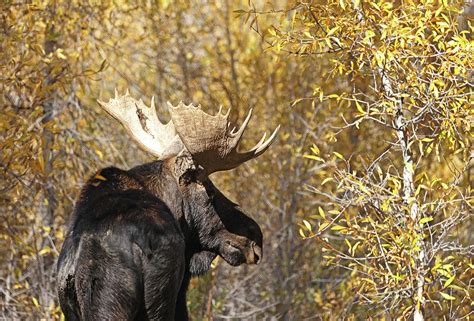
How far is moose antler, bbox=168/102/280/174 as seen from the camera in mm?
6715

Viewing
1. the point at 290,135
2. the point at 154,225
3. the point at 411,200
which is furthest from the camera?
the point at 290,135

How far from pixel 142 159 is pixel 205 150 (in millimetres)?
5195

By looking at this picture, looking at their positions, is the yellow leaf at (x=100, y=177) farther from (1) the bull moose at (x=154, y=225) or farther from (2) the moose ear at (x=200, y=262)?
(2) the moose ear at (x=200, y=262)

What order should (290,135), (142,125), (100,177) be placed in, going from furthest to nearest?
1. (290,135)
2. (142,125)
3. (100,177)

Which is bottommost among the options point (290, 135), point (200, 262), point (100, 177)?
point (290, 135)

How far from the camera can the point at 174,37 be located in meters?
12.7

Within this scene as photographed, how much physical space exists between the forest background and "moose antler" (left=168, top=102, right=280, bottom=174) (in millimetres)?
503

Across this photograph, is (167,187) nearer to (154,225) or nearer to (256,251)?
(256,251)

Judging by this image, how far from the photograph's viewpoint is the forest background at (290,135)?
20.8ft

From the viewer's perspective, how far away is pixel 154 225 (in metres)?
5.95

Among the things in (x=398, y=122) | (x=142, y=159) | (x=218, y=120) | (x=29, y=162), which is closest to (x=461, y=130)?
(x=398, y=122)

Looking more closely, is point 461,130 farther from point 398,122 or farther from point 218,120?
point 218,120

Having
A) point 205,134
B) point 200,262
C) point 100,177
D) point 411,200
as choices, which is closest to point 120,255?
point 100,177

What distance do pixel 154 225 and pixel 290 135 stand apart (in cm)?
636
